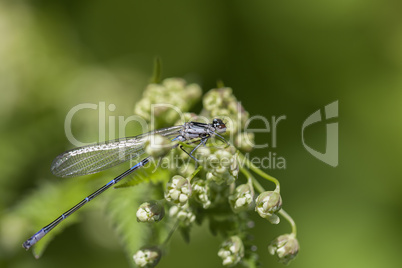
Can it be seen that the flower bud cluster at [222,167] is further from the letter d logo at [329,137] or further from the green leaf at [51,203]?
the letter d logo at [329,137]

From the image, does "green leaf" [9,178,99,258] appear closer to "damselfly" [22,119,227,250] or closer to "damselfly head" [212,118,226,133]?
"damselfly" [22,119,227,250]

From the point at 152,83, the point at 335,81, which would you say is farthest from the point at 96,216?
the point at 335,81

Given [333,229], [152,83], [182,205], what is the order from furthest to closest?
[333,229], [152,83], [182,205]

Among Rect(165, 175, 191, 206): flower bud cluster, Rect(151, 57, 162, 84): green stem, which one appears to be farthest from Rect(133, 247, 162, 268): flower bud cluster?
Rect(151, 57, 162, 84): green stem

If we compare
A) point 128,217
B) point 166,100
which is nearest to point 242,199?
point 128,217

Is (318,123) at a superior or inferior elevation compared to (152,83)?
inferior

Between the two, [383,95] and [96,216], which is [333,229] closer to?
[383,95]
